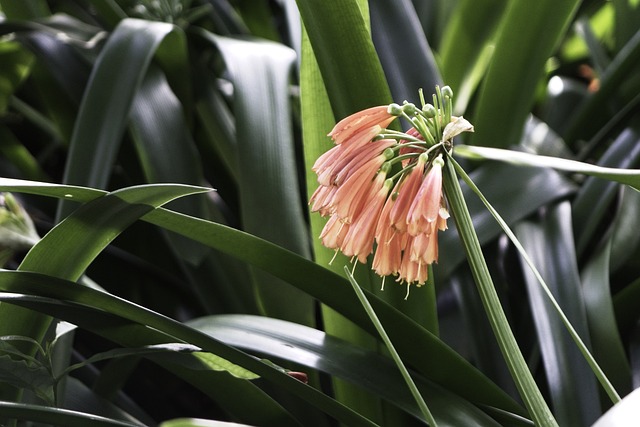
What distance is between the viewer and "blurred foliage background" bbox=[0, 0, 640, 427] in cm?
42

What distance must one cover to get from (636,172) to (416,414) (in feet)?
0.64

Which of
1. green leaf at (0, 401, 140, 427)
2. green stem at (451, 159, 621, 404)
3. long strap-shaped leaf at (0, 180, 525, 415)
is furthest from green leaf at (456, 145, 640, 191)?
green leaf at (0, 401, 140, 427)

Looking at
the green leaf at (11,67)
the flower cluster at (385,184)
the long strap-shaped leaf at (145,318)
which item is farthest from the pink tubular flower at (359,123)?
the green leaf at (11,67)

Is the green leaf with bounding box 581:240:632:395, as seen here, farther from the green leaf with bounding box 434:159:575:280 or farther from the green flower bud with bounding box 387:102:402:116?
the green flower bud with bounding box 387:102:402:116

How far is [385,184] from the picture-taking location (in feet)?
1.18

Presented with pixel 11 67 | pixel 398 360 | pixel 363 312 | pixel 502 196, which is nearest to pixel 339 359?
pixel 363 312

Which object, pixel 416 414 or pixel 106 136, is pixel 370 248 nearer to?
pixel 416 414

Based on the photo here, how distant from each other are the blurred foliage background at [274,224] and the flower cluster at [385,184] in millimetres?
72

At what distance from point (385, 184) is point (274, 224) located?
0.65 ft

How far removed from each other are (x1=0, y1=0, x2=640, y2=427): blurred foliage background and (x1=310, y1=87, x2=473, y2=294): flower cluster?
0.07m

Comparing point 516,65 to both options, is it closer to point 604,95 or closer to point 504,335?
point 604,95

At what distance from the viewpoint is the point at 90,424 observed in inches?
14.9

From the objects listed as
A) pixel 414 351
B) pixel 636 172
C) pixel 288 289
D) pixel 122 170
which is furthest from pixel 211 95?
pixel 636 172

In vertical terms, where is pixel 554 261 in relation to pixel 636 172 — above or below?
below
